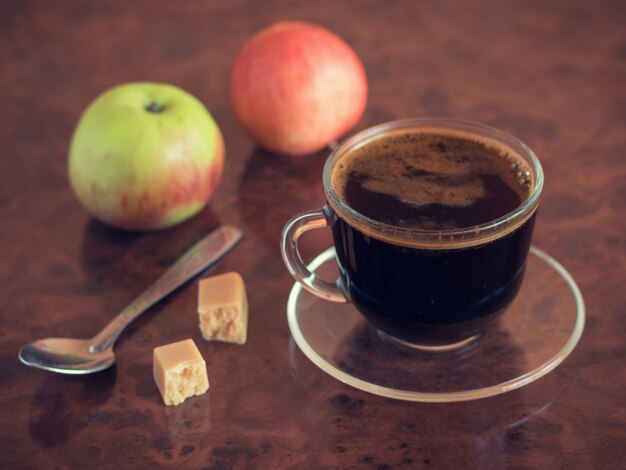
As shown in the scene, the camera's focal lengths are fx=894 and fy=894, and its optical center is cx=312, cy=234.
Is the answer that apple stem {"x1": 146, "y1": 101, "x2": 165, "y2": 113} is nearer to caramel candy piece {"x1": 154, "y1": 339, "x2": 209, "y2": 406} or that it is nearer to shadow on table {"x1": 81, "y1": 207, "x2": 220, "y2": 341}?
shadow on table {"x1": 81, "y1": 207, "x2": 220, "y2": 341}

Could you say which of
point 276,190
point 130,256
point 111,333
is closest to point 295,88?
point 276,190

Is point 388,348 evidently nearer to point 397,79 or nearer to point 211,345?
point 211,345

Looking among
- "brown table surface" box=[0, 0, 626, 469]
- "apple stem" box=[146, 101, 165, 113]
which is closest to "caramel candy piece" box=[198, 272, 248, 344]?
"brown table surface" box=[0, 0, 626, 469]

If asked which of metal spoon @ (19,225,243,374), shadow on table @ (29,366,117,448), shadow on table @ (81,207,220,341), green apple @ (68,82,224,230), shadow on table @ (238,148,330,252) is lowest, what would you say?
shadow on table @ (29,366,117,448)

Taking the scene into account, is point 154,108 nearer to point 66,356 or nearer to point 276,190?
point 276,190

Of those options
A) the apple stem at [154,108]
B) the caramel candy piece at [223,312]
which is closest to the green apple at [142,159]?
the apple stem at [154,108]

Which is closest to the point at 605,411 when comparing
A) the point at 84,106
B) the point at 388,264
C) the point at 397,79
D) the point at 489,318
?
the point at 489,318
